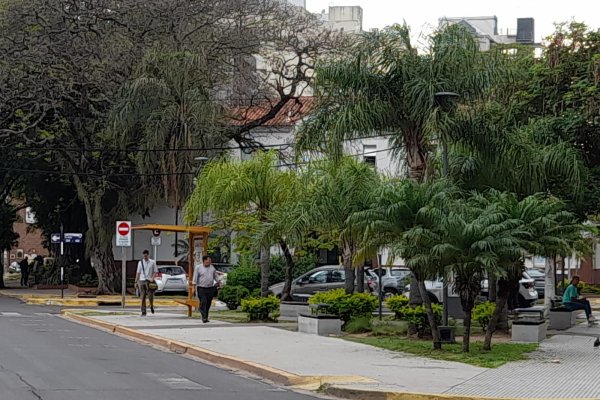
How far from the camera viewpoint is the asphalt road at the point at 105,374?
1263cm

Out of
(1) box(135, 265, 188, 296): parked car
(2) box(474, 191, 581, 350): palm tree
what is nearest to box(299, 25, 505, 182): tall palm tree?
(2) box(474, 191, 581, 350): palm tree

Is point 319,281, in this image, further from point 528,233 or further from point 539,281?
point 528,233

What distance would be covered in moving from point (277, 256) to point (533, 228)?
29989mm

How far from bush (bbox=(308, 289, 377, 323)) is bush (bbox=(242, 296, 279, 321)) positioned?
9.91 ft

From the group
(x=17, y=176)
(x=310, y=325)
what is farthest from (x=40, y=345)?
(x=17, y=176)

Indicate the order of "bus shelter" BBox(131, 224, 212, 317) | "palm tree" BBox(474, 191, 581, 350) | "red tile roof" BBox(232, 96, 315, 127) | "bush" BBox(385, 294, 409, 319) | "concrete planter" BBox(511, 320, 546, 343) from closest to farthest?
"palm tree" BBox(474, 191, 581, 350) < "concrete planter" BBox(511, 320, 546, 343) < "bush" BBox(385, 294, 409, 319) < "bus shelter" BBox(131, 224, 212, 317) < "red tile roof" BBox(232, 96, 315, 127)

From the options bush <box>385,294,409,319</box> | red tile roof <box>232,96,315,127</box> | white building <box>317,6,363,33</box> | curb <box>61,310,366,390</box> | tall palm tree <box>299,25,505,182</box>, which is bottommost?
curb <box>61,310,366,390</box>

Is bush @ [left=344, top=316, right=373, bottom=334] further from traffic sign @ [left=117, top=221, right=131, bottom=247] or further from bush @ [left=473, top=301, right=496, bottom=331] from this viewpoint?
traffic sign @ [left=117, top=221, right=131, bottom=247]

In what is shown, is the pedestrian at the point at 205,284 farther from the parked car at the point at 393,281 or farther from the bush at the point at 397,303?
the parked car at the point at 393,281

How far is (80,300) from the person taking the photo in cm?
3866

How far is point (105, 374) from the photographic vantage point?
1469cm

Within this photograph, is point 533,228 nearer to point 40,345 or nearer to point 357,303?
point 357,303

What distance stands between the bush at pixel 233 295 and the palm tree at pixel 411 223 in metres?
13.5

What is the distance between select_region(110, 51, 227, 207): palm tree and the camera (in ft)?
125
